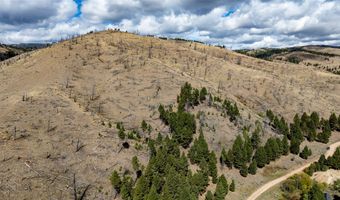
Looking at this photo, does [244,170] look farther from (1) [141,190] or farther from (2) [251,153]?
(1) [141,190]

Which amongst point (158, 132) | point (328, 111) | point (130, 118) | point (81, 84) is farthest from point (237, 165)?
point (328, 111)

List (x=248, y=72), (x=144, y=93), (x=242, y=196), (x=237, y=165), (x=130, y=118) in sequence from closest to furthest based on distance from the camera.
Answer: (x=242, y=196) < (x=237, y=165) < (x=130, y=118) < (x=144, y=93) < (x=248, y=72)

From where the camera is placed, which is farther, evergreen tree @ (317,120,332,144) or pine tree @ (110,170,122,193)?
evergreen tree @ (317,120,332,144)

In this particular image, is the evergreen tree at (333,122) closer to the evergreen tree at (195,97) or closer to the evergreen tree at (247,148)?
the evergreen tree at (247,148)

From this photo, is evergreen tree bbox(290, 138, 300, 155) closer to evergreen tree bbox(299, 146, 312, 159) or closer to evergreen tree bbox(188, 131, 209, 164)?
evergreen tree bbox(299, 146, 312, 159)

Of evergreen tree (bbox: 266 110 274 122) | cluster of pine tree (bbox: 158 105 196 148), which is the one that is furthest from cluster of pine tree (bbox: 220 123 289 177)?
evergreen tree (bbox: 266 110 274 122)

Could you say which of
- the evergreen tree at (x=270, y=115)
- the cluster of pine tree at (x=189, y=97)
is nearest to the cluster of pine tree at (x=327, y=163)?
the evergreen tree at (x=270, y=115)

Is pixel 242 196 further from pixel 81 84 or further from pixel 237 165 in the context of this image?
pixel 81 84
